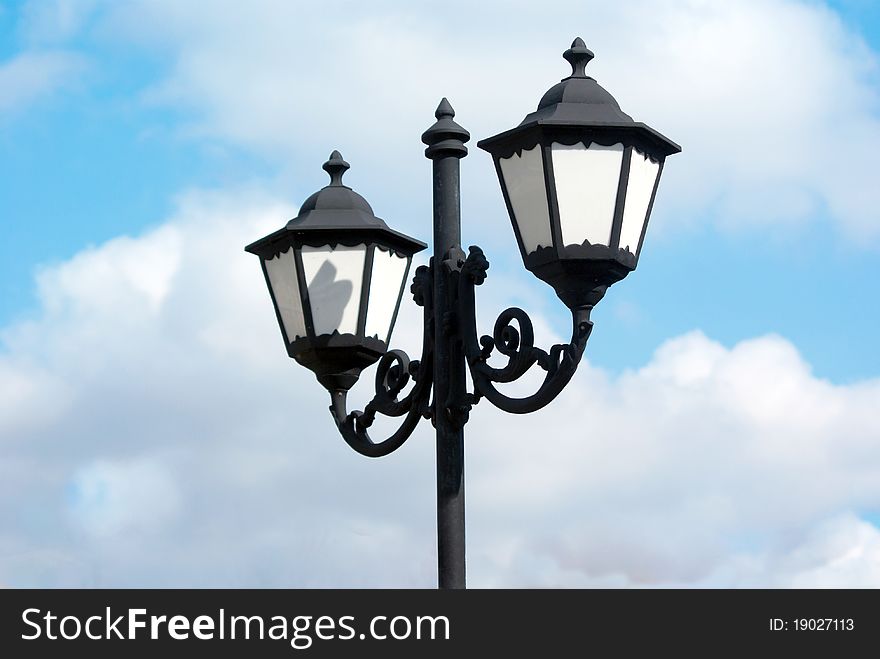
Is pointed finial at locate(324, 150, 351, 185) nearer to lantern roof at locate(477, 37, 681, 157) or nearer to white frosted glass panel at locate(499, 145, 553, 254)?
lantern roof at locate(477, 37, 681, 157)

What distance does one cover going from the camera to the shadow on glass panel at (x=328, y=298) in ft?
21.6

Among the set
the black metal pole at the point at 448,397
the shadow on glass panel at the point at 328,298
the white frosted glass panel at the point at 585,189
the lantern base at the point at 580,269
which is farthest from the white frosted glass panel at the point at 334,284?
the white frosted glass panel at the point at 585,189

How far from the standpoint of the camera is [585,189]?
5.54 meters

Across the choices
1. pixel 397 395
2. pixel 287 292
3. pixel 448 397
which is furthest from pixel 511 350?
pixel 287 292

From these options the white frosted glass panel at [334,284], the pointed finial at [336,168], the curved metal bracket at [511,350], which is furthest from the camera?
the pointed finial at [336,168]

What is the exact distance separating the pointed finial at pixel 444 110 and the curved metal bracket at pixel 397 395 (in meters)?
0.70

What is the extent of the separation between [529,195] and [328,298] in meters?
1.35

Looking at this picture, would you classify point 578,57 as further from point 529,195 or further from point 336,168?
point 336,168

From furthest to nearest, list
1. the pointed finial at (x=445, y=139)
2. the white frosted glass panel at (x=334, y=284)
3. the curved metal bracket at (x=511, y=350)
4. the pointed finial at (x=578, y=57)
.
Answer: the white frosted glass panel at (x=334, y=284), the pointed finial at (x=445, y=139), the pointed finial at (x=578, y=57), the curved metal bracket at (x=511, y=350)

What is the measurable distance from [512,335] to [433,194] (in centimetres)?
85

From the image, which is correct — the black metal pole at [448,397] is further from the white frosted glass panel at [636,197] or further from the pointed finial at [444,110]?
the white frosted glass panel at [636,197]
